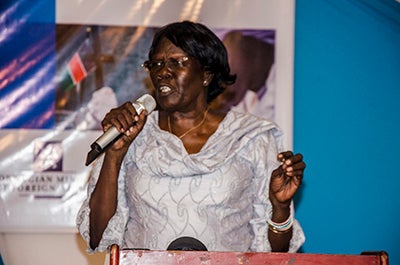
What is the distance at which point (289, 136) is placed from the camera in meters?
3.92

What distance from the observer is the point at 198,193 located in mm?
2582

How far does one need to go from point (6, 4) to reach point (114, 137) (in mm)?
1865

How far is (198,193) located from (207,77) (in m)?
0.45

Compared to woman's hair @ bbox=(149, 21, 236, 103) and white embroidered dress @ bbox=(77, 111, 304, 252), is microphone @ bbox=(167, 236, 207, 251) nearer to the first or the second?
white embroidered dress @ bbox=(77, 111, 304, 252)

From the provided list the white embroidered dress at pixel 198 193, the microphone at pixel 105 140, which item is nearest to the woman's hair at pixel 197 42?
the white embroidered dress at pixel 198 193

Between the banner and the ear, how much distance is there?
114 centimetres

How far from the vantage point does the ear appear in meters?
2.80

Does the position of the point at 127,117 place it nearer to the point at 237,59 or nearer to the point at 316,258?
the point at 316,258

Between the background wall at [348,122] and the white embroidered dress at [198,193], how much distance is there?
132 centimetres

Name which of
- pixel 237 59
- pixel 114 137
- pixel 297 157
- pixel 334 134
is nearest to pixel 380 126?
pixel 334 134

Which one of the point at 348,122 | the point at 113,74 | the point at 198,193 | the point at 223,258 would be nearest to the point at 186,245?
the point at 223,258

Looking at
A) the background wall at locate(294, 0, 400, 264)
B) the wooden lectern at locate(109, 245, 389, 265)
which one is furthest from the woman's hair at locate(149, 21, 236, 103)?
the background wall at locate(294, 0, 400, 264)

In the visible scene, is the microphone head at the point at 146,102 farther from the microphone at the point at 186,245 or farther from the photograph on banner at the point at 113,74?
the photograph on banner at the point at 113,74

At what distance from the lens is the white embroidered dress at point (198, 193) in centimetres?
257
